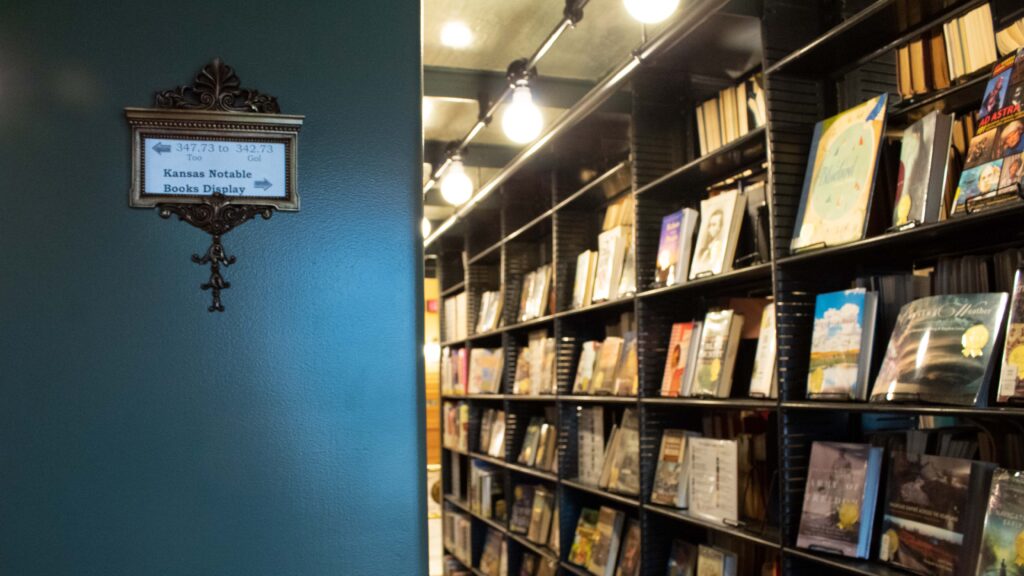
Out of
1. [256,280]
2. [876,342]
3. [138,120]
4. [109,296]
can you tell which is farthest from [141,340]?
[876,342]

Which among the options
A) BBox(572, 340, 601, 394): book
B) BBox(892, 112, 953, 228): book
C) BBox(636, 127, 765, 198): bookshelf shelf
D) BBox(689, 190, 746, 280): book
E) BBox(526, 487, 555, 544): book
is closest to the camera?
BBox(892, 112, 953, 228): book

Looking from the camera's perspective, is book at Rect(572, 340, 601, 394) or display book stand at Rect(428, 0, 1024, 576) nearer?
display book stand at Rect(428, 0, 1024, 576)

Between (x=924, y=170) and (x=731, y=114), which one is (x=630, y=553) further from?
(x=924, y=170)

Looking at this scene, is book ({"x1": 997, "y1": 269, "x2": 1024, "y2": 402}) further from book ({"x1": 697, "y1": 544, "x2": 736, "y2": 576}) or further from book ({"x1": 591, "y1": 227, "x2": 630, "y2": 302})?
A: book ({"x1": 591, "y1": 227, "x2": 630, "y2": 302})

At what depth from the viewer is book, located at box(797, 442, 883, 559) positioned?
1981 mm

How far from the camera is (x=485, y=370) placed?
5.28 meters

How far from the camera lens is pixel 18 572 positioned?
129 centimetres

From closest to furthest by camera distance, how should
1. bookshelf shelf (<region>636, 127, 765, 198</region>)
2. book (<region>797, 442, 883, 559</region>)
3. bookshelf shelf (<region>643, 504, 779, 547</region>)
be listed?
book (<region>797, 442, 883, 559</region>) → bookshelf shelf (<region>643, 504, 779, 547</region>) → bookshelf shelf (<region>636, 127, 765, 198</region>)

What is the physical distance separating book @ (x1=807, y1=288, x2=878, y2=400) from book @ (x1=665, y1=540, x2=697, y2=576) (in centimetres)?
97

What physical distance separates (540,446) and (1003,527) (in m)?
2.84

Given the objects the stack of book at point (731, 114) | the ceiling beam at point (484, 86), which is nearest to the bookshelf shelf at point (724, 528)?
the stack of book at point (731, 114)

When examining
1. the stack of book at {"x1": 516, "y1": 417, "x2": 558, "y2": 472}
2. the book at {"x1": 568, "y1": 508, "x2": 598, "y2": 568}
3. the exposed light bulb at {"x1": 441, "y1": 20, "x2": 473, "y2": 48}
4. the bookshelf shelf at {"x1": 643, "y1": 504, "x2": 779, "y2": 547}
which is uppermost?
the exposed light bulb at {"x1": 441, "y1": 20, "x2": 473, "y2": 48}

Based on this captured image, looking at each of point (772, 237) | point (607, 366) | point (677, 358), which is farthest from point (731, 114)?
point (607, 366)

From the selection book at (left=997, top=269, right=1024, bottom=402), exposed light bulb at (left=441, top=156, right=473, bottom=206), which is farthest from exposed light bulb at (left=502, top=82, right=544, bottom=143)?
book at (left=997, top=269, right=1024, bottom=402)
